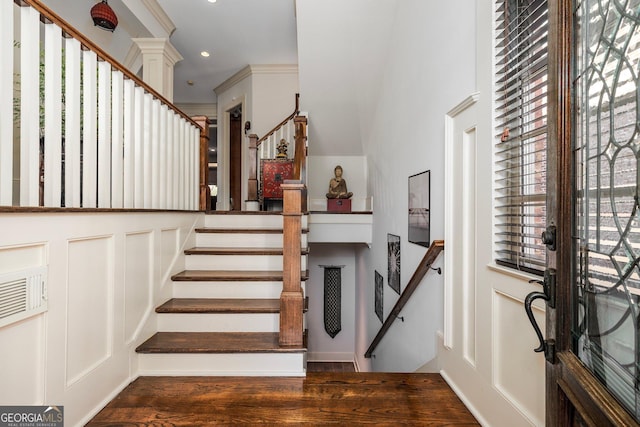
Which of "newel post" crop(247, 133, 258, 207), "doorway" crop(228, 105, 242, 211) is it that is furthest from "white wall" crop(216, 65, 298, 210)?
"newel post" crop(247, 133, 258, 207)

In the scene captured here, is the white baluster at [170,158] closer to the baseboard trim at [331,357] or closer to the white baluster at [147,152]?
the white baluster at [147,152]

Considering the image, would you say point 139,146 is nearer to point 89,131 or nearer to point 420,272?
point 89,131

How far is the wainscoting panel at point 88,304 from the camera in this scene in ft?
4.99

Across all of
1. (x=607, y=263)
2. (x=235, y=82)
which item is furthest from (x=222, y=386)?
(x=235, y=82)

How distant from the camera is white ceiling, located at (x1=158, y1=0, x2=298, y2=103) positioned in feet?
14.5

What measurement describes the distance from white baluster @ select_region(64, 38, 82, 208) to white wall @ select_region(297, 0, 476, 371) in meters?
1.88

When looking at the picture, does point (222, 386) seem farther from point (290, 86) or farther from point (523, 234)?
point (290, 86)

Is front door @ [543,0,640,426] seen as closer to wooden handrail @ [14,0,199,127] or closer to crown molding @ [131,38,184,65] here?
wooden handrail @ [14,0,199,127]

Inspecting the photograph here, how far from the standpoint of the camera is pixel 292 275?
7.00ft

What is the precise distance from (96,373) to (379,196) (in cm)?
321

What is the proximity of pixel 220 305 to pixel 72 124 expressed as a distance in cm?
136

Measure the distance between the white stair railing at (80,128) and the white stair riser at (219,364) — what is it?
3.08ft

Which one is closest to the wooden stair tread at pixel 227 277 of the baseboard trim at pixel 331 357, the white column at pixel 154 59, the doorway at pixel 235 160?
the white column at pixel 154 59

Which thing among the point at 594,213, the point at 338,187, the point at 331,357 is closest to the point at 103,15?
the point at 338,187
